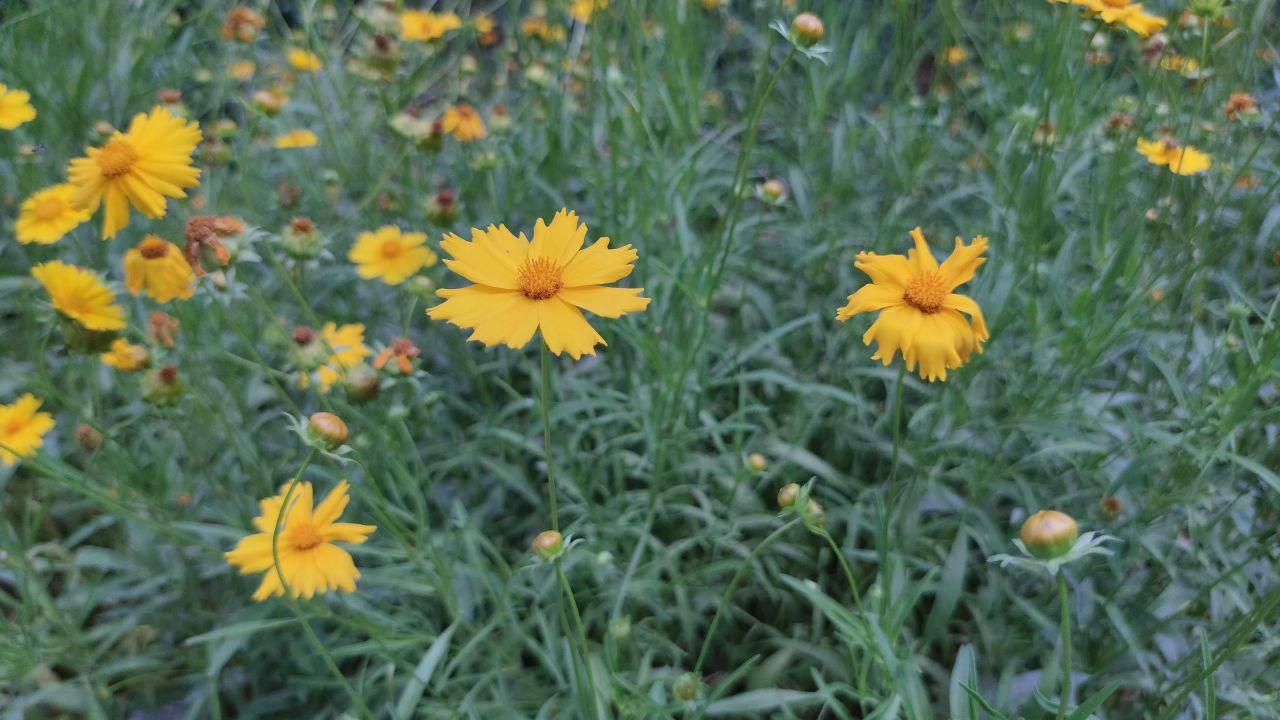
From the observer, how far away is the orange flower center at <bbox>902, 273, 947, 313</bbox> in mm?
817

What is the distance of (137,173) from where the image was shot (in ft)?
3.31

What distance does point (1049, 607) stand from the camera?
3.95 ft

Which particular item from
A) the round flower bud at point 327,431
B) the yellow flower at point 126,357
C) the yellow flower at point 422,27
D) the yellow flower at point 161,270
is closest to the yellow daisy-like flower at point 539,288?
the round flower bud at point 327,431

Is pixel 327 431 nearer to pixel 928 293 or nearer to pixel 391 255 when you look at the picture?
pixel 928 293

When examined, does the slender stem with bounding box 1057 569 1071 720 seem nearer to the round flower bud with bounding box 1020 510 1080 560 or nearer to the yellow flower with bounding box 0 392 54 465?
the round flower bud with bounding box 1020 510 1080 560

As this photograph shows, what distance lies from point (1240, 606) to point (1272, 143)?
105cm

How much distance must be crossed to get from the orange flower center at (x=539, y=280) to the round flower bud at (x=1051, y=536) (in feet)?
1.41

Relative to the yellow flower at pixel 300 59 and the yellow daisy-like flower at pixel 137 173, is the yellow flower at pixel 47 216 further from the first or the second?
the yellow flower at pixel 300 59

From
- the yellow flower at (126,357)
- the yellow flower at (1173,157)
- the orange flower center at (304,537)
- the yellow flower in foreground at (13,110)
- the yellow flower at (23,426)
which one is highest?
the yellow flower at (1173,157)

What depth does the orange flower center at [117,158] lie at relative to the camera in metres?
1.00

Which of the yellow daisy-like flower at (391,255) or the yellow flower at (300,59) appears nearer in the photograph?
the yellow daisy-like flower at (391,255)

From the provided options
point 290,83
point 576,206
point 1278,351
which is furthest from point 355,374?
point 290,83

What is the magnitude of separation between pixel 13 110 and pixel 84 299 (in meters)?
A: 0.34

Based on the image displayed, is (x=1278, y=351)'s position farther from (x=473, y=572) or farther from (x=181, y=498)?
(x=181, y=498)
